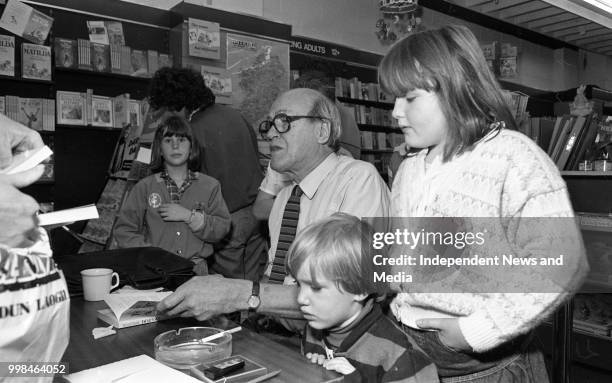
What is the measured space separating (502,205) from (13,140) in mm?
904

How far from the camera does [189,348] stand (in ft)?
3.57

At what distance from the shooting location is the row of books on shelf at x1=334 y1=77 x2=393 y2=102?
6.99 meters

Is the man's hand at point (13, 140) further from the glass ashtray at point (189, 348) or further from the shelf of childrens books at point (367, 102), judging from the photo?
the shelf of childrens books at point (367, 102)

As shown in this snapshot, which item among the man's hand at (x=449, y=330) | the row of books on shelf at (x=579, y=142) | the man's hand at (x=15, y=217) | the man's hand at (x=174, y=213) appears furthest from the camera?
the row of books on shelf at (x=579, y=142)

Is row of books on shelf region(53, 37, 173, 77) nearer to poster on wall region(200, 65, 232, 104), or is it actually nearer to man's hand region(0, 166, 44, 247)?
poster on wall region(200, 65, 232, 104)

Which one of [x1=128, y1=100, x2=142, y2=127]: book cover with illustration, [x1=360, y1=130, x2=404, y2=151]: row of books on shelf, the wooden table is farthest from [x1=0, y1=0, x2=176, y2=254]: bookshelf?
the wooden table

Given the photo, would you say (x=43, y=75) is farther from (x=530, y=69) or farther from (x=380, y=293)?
(x=530, y=69)

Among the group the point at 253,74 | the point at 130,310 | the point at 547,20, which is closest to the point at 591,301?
the point at 130,310

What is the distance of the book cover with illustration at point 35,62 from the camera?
424 centimetres

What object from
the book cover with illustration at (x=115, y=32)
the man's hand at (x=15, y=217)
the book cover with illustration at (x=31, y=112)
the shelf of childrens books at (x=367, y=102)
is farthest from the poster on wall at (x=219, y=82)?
the man's hand at (x=15, y=217)

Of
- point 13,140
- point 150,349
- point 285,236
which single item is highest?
point 13,140

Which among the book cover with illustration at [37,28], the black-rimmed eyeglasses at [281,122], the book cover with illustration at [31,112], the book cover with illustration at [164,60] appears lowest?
the black-rimmed eyeglasses at [281,122]

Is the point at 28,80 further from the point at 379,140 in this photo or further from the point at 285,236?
the point at 379,140

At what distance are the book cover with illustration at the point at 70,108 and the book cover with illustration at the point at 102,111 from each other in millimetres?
93
